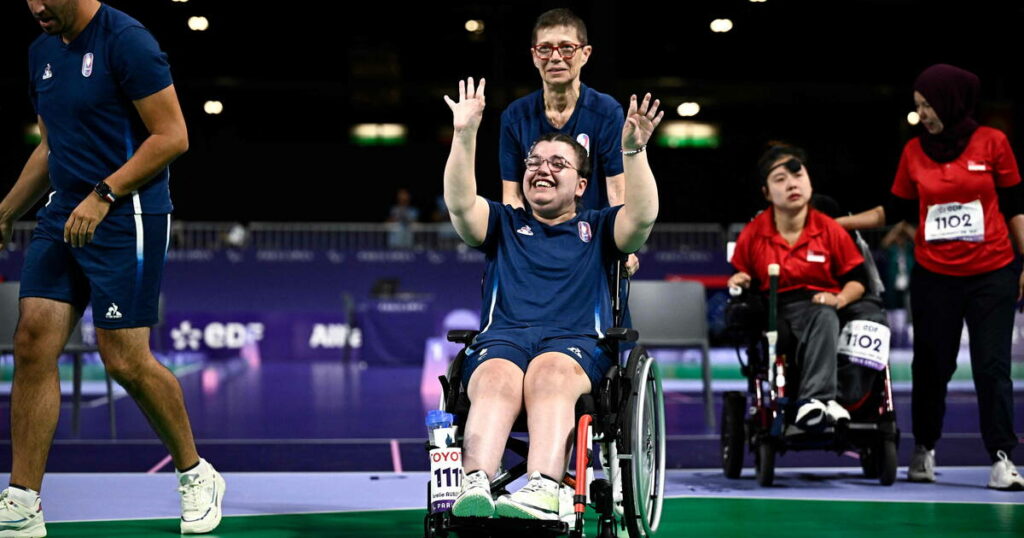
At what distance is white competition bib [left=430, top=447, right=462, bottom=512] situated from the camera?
2.91m

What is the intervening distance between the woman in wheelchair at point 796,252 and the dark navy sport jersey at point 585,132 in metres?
1.06

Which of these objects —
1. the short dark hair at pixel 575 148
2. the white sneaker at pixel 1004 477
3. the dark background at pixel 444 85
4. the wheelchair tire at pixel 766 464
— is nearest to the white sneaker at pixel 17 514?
the short dark hair at pixel 575 148

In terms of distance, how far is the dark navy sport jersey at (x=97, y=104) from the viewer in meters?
3.49

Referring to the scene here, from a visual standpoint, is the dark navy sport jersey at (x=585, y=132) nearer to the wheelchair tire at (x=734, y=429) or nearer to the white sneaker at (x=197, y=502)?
the wheelchair tire at (x=734, y=429)

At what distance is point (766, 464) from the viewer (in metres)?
4.59

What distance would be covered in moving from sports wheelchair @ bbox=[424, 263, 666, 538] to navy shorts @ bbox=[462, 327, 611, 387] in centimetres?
3

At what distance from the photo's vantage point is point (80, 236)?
340 centimetres

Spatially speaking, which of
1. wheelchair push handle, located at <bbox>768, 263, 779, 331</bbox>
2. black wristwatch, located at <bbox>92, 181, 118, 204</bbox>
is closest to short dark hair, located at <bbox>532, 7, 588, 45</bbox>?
wheelchair push handle, located at <bbox>768, 263, 779, 331</bbox>

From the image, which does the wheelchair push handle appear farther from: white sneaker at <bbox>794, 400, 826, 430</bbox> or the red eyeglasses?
the red eyeglasses

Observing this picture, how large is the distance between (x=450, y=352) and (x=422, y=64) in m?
11.3

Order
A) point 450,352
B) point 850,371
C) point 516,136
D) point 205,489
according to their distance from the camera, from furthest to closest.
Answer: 1. point 450,352
2. point 850,371
3. point 516,136
4. point 205,489

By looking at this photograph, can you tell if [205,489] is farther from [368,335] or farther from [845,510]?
[368,335]

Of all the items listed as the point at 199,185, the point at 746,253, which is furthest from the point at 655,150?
the point at 746,253

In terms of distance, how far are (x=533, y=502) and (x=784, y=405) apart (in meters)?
1.97
